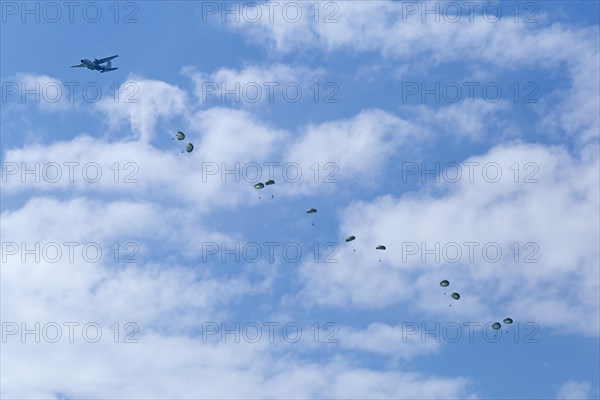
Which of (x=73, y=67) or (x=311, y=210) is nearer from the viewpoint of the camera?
(x=311, y=210)

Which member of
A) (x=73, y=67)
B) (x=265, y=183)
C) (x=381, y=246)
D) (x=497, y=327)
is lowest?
(x=497, y=327)

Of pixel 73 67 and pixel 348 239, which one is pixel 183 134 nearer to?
pixel 348 239

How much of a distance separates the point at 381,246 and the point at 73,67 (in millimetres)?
87474

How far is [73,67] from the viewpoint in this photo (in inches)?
6762

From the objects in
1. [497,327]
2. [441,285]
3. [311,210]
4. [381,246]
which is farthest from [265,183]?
[497,327]

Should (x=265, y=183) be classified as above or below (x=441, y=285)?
above

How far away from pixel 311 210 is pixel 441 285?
22.8 metres

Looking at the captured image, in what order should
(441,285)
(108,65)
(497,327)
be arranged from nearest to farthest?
(441,285) < (497,327) < (108,65)

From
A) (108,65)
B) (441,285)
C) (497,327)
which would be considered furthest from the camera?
(108,65)

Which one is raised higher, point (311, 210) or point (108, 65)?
point (108, 65)

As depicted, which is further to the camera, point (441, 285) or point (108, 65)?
point (108, 65)

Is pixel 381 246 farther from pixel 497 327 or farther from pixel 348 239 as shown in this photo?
pixel 497 327

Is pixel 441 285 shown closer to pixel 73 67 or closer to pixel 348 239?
pixel 348 239

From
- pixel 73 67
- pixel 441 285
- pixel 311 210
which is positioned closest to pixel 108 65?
pixel 73 67
